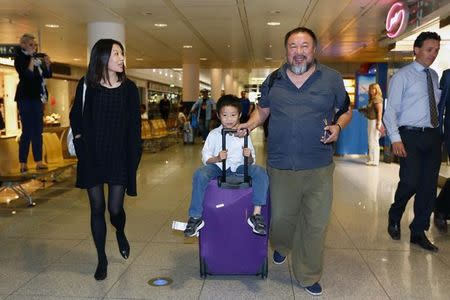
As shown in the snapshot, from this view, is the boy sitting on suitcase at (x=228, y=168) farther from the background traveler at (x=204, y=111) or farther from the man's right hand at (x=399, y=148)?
the background traveler at (x=204, y=111)

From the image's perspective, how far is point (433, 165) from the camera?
4191 millimetres

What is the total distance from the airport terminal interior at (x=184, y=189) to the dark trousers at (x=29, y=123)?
0.30 meters

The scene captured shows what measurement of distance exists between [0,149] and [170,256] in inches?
138

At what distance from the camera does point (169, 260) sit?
3938 mm

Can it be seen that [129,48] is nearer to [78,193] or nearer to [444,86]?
[78,193]

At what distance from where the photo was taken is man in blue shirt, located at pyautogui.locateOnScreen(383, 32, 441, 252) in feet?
13.5

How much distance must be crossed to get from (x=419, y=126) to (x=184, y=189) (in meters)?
3.94

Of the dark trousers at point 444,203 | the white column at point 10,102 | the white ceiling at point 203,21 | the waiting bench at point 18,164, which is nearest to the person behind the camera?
the dark trousers at point 444,203

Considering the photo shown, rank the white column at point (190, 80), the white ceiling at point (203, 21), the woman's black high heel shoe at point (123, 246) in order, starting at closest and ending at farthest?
the woman's black high heel shoe at point (123, 246), the white ceiling at point (203, 21), the white column at point (190, 80)

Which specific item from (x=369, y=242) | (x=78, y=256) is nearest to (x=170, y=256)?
(x=78, y=256)

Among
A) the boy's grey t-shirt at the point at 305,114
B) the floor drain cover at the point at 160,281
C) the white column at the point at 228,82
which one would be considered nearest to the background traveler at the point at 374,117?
the boy's grey t-shirt at the point at 305,114

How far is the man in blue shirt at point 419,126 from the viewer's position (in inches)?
162

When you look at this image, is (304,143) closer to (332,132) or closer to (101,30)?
(332,132)

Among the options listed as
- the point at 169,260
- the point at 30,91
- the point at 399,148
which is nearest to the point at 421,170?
the point at 399,148
